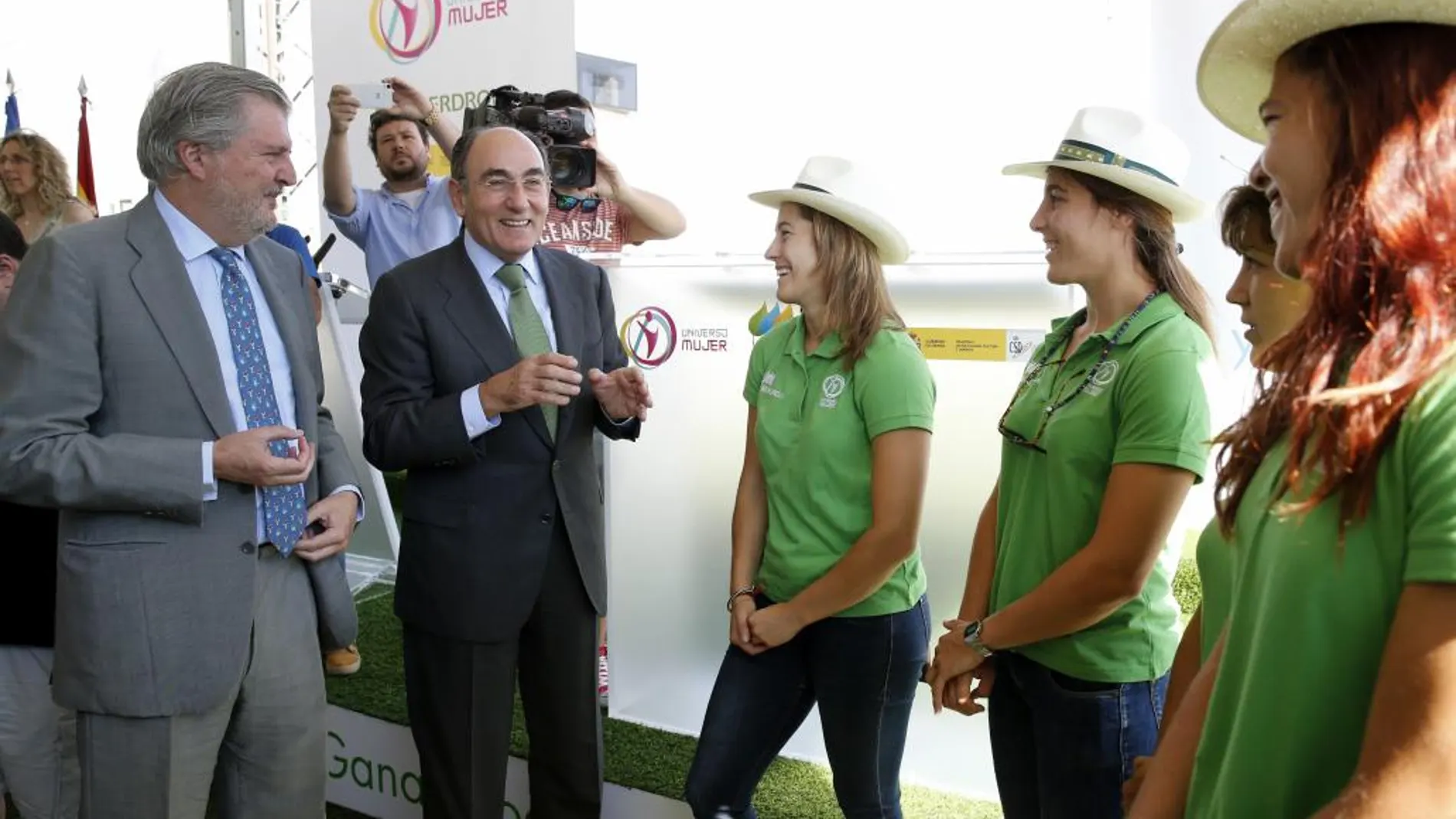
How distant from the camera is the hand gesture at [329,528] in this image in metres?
2.23

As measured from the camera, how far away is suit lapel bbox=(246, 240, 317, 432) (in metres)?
2.24

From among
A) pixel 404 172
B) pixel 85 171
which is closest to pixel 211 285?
pixel 404 172

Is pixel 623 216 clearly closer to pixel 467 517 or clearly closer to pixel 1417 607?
pixel 467 517

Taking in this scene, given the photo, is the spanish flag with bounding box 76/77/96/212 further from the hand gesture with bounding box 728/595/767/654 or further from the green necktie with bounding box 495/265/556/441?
the hand gesture with bounding box 728/595/767/654

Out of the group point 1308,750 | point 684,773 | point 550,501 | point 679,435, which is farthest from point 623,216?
point 1308,750

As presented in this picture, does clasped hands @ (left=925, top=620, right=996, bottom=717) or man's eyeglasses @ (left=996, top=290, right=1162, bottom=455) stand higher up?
man's eyeglasses @ (left=996, top=290, right=1162, bottom=455)

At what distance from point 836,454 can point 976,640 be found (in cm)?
51

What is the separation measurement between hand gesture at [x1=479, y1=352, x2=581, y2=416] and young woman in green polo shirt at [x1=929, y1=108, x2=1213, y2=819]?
2.75 feet

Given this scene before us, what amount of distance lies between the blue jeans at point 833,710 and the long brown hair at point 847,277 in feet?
1.88

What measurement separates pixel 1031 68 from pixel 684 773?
7.40 feet

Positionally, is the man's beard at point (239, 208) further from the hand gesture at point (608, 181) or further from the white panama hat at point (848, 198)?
the hand gesture at point (608, 181)

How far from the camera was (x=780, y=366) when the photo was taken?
2.39 meters

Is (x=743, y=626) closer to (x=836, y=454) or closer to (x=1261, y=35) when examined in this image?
(x=836, y=454)

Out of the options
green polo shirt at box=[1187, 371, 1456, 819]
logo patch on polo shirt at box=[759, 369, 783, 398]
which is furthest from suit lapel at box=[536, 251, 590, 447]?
green polo shirt at box=[1187, 371, 1456, 819]
